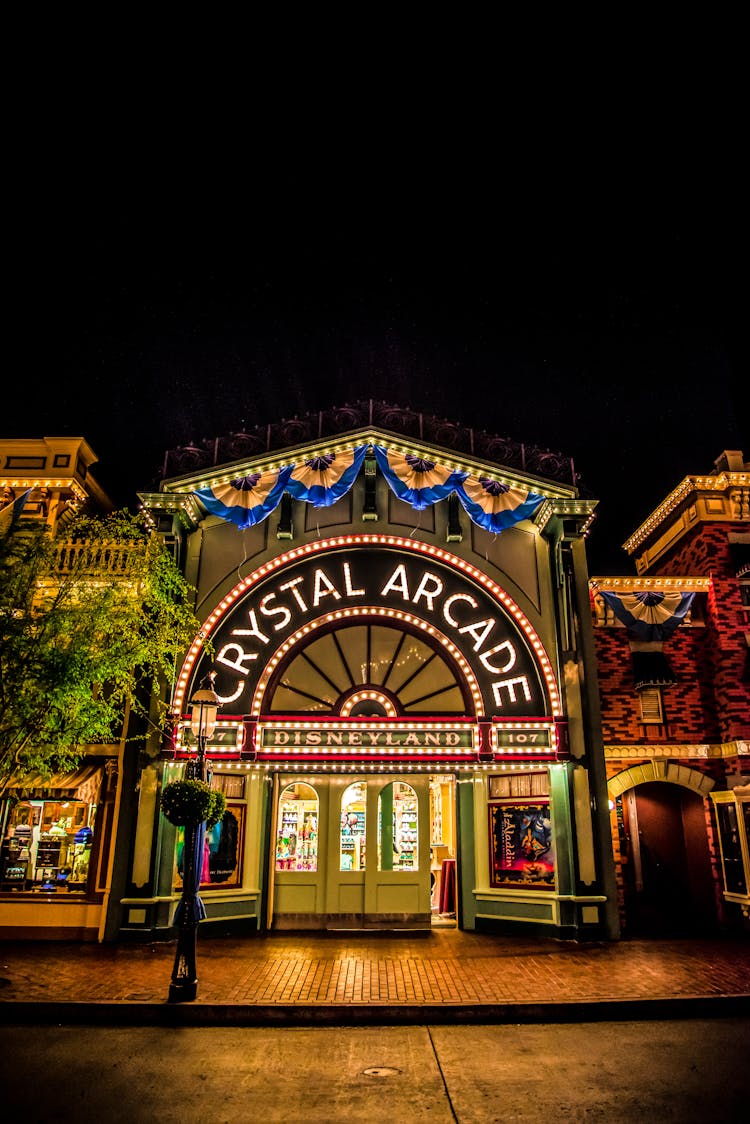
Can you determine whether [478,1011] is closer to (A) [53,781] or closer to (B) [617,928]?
(B) [617,928]

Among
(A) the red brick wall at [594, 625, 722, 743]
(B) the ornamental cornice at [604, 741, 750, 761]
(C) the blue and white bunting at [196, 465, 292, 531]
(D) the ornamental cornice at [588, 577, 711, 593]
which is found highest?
(C) the blue and white bunting at [196, 465, 292, 531]

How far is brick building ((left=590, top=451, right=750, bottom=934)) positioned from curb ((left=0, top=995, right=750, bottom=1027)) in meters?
5.64

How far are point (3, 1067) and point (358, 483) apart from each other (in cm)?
1110

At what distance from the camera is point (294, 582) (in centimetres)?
1454

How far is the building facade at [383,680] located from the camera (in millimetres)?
13188

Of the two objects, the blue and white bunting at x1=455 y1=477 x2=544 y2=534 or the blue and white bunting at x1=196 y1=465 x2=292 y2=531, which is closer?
the blue and white bunting at x1=196 y1=465 x2=292 y2=531

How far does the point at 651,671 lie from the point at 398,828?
6223 millimetres

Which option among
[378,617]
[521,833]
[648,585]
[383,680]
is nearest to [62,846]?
[383,680]

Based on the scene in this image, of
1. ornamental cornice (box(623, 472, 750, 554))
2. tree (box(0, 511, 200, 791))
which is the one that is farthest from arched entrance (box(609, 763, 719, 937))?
tree (box(0, 511, 200, 791))

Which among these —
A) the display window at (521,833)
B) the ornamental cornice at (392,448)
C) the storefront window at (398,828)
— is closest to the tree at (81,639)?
the ornamental cornice at (392,448)

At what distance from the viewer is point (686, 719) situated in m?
15.3

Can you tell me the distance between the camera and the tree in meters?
10.5

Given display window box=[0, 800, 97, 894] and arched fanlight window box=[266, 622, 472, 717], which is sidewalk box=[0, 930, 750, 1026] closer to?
display window box=[0, 800, 97, 894]

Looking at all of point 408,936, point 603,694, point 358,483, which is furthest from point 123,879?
point 603,694
